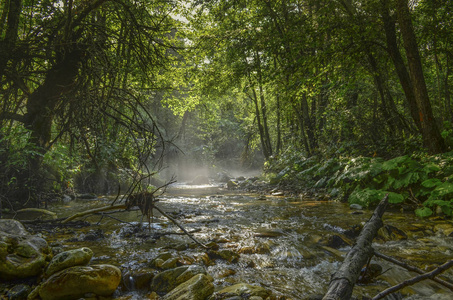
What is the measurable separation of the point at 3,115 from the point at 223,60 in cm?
987

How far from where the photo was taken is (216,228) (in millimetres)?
4676

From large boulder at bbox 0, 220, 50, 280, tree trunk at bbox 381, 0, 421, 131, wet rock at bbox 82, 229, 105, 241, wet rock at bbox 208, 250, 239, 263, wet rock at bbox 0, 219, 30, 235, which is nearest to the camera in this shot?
large boulder at bbox 0, 220, 50, 280

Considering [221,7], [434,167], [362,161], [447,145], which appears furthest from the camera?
[221,7]

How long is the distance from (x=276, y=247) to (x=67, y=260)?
2641 mm

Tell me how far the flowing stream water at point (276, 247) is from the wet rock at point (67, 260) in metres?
0.42

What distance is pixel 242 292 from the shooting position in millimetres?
2248

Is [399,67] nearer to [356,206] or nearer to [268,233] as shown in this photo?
[356,206]

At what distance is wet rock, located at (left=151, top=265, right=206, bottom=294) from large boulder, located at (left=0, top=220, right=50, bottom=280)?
1.20m

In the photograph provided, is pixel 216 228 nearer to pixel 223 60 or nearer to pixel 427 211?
pixel 427 211

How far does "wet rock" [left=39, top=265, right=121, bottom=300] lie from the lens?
217 cm

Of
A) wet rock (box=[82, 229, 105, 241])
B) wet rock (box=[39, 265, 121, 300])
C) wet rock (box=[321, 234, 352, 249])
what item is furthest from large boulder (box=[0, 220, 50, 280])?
wet rock (box=[321, 234, 352, 249])

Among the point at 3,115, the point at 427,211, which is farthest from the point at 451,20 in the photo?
the point at 3,115

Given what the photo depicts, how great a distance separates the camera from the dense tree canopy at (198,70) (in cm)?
393

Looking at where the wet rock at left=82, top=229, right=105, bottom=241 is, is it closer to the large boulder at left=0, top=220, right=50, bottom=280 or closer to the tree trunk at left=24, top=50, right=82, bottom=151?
the large boulder at left=0, top=220, right=50, bottom=280
